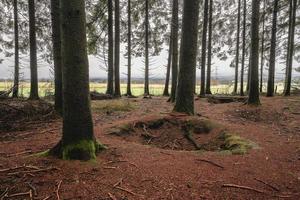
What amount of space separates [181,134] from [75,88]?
3.90 metres

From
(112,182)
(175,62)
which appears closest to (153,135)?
(112,182)

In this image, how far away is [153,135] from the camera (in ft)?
24.0

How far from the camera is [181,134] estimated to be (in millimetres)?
7453

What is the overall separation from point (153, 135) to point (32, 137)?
3133 mm

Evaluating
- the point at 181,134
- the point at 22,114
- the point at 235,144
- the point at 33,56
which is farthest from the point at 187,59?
the point at 33,56

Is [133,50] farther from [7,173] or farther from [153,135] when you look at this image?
[7,173]

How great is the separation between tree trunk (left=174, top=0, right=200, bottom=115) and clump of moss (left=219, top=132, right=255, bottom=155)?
2305 millimetres

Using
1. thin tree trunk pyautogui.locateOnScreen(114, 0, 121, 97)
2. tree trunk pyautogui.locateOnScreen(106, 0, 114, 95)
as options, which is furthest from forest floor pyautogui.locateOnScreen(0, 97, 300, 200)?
thin tree trunk pyautogui.locateOnScreen(114, 0, 121, 97)

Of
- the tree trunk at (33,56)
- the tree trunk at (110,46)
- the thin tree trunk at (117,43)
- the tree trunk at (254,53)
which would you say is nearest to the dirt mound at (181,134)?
the tree trunk at (254,53)

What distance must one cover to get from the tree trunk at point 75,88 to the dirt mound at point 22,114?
3.19 meters

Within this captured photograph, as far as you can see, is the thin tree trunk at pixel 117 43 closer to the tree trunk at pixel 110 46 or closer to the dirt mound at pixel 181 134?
the tree trunk at pixel 110 46

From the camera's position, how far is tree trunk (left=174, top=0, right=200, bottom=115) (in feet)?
27.6

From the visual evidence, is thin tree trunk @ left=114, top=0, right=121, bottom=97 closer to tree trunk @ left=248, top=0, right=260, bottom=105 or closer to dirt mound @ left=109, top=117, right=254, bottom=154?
tree trunk @ left=248, top=0, right=260, bottom=105

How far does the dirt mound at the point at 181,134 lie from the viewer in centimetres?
643
